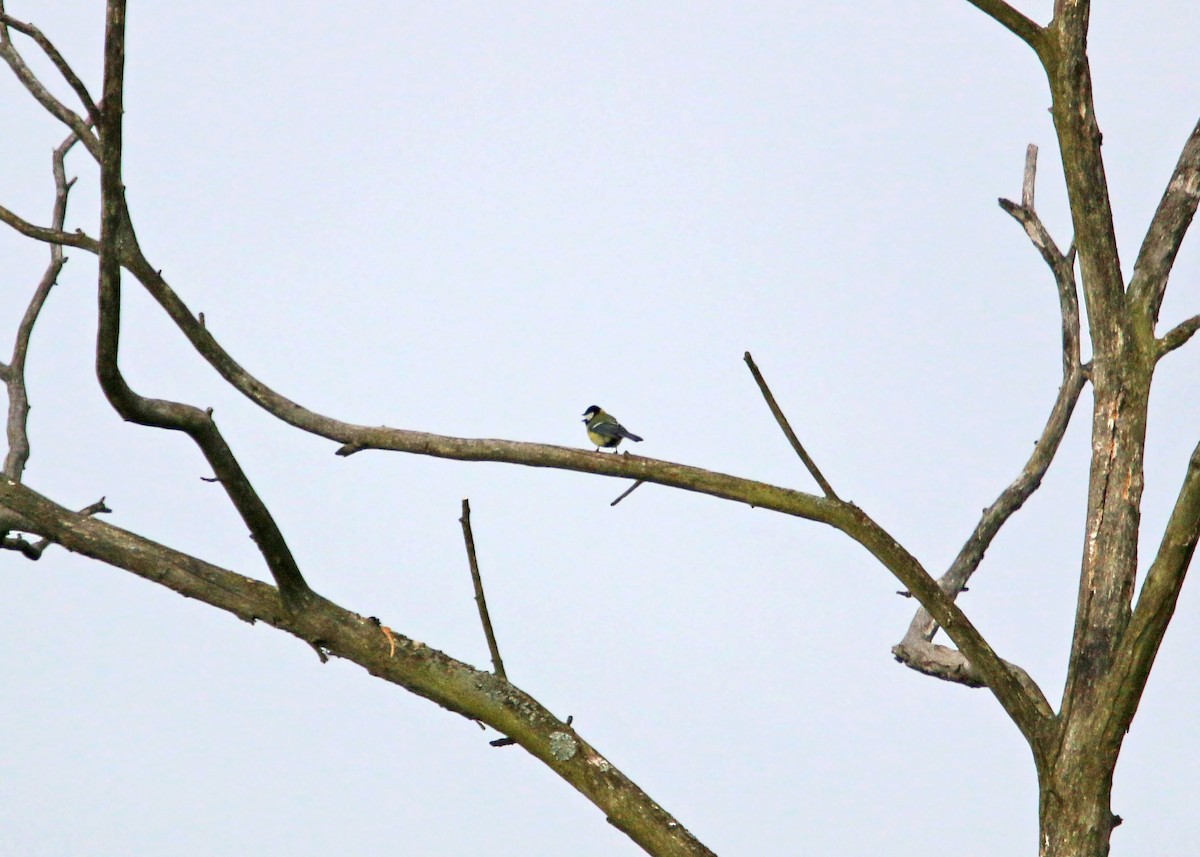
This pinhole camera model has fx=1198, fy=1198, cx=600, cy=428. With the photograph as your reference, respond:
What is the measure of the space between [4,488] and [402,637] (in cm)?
120

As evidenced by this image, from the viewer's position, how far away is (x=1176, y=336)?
403 cm

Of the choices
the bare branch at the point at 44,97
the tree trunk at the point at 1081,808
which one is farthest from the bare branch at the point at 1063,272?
the bare branch at the point at 44,97

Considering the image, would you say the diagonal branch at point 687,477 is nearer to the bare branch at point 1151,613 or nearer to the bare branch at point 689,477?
the bare branch at point 689,477

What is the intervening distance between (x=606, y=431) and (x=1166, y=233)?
11.2 feet

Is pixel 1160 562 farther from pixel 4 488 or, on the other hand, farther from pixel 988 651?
pixel 4 488

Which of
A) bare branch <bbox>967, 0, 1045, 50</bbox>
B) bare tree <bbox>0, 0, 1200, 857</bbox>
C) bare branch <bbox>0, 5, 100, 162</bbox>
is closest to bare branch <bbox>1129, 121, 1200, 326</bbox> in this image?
bare tree <bbox>0, 0, 1200, 857</bbox>

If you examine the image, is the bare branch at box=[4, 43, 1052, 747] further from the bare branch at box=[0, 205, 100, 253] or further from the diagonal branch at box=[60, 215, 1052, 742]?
the bare branch at box=[0, 205, 100, 253]

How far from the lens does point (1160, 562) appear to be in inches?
143

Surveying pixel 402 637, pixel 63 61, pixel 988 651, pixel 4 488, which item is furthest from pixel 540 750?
pixel 63 61

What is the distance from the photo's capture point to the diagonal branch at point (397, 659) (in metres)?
3.38

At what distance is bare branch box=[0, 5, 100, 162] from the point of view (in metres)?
3.81

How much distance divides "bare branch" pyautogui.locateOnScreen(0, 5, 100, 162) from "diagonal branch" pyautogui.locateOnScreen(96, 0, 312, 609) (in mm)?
627

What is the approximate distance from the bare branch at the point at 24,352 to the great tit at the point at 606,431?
2980mm

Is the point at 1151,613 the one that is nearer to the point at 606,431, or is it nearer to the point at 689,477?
the point at 689,477
